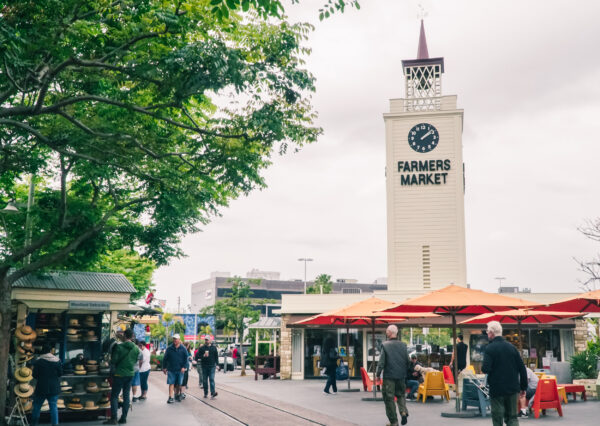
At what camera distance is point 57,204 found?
16078 millimetres

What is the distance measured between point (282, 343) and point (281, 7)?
22895 millimetres

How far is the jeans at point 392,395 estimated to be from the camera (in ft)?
37.0

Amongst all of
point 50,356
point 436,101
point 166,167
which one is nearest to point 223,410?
point 50,356

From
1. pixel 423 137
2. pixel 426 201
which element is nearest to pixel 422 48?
pixel 423 137

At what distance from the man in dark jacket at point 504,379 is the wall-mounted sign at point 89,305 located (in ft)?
34.2

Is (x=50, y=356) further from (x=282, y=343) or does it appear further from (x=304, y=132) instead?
(x=282, y=343)

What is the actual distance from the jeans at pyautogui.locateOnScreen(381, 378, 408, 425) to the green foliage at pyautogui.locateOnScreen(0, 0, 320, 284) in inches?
196

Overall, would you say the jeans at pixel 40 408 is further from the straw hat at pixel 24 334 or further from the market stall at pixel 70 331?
the straw hat at pixel 24 334

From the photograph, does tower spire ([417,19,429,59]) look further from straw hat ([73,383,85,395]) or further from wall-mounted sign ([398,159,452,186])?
straw hat ([73,383,85,395])

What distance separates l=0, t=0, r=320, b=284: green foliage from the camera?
10.2 metres

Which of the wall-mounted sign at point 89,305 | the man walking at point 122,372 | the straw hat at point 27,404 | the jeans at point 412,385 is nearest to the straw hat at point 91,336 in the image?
the wall-mounted sign at point 89,305

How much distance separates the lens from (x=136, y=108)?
10.9 m

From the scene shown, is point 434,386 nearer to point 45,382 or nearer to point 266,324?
point 45,382

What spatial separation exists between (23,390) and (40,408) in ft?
2.00
